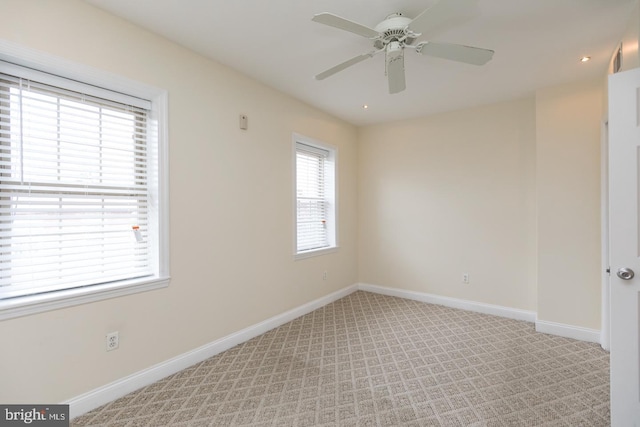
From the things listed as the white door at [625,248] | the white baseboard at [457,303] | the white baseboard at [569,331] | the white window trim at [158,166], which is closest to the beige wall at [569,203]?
the white baseboard at [569,331]

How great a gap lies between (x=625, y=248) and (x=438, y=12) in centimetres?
168

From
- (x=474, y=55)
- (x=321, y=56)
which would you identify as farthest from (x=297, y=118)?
(x=474, y=55)

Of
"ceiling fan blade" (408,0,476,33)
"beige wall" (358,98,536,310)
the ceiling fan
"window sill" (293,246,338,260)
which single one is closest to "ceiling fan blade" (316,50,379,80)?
the ceiling fan

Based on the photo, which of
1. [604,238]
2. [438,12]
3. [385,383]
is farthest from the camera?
[604,238]

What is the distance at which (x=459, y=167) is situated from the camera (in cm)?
407

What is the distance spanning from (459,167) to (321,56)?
2.44 meters

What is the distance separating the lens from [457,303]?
13.4 ft

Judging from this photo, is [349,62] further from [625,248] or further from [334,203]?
[334,203]

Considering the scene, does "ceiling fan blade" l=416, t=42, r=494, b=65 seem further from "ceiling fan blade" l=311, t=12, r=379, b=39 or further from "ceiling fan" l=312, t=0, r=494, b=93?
"ceiling fan blade" l=311, t=12, r=379, b=39

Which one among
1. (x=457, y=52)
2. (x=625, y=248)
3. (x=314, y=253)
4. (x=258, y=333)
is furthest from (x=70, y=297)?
(x=625, y=248)

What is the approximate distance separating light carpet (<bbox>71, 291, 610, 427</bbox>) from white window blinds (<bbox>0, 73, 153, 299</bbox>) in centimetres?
96

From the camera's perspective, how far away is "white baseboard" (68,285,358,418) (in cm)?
198

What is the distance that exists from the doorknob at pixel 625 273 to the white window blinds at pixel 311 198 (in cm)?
296

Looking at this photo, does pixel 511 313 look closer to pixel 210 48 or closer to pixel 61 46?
pixel 210 48
